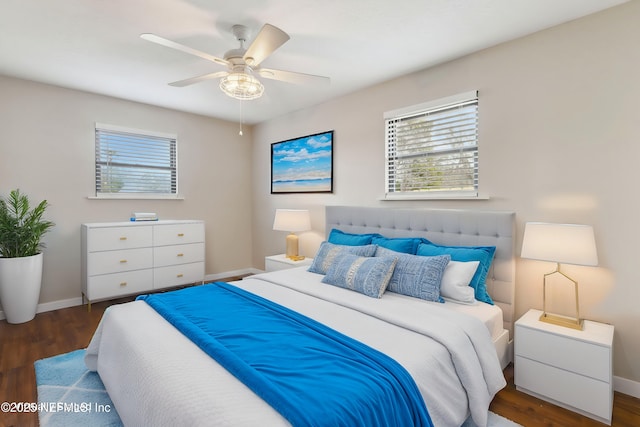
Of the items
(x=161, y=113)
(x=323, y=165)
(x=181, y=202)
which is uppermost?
(x=161, y=113)

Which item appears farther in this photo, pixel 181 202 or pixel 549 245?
pixel 181 202

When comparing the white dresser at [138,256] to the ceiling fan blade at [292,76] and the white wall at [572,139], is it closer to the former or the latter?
the ceiling fan blade at [292,76]

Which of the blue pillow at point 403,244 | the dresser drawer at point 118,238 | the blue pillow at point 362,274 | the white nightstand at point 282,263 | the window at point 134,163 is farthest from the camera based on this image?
the window at point 134,163

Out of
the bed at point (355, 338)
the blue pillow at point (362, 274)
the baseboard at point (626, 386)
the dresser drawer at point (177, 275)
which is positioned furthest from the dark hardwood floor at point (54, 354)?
the blue pillow at point (362, 274)

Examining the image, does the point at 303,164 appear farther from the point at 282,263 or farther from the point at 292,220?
the point at 282,263

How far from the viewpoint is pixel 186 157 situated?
183 inches

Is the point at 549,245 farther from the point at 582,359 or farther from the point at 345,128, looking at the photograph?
the point at 345,128

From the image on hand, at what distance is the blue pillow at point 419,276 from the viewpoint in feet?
7.66

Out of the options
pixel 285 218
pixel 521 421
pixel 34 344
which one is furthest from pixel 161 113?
pixel 521 421

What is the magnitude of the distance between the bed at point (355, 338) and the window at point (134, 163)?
238 centimetres

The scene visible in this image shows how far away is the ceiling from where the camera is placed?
6.98 feet

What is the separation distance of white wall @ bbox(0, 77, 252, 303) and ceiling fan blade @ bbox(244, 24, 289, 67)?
9.07 ft

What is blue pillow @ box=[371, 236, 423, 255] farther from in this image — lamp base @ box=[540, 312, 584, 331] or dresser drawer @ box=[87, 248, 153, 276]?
dresser drawer @ box=[87, 248, 153, 276]

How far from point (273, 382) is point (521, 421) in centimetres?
157
